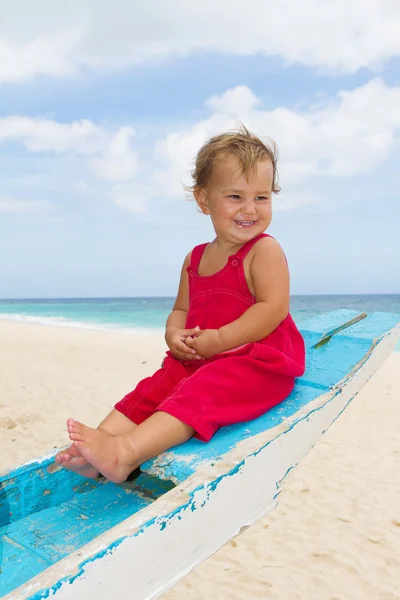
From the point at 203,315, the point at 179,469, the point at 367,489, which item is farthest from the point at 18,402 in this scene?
the point at 179,469

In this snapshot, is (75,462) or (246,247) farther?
(246,247)

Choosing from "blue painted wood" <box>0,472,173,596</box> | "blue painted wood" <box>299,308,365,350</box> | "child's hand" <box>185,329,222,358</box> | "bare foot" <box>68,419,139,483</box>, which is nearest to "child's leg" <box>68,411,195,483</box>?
"bare foot" <box>68,419,139,483</box>

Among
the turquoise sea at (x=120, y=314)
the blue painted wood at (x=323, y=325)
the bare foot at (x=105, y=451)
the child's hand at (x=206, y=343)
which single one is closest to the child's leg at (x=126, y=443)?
the bare foot at (x=105, y=451)

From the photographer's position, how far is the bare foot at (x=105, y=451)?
1899mm

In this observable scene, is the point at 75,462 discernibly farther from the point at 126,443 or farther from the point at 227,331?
the point at 227,331

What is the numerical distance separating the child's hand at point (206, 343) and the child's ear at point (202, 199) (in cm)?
63

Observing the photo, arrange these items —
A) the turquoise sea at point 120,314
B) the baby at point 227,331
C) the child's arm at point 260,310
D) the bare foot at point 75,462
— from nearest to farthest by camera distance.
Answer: the bare foot at point 75,462
the baby at point 227,331
the child's arm at point 260,310
the turquoise sea at point 120,314

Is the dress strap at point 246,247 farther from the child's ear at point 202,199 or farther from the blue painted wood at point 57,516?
the blue painted wood at point 57,516

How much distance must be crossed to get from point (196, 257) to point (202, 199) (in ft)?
1.13

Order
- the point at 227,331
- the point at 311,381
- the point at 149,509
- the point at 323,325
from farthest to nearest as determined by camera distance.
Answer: the point at 323,325 → the point at 311,381 → the point at 227,331 → the point at 149,509

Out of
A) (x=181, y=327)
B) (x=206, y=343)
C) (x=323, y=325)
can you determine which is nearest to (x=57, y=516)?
(x=206, y=343)

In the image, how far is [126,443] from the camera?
1965mm

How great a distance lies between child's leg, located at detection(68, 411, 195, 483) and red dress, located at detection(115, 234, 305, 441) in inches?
2.2

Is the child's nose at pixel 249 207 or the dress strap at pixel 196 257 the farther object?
the dress strap at pixel 196 257
